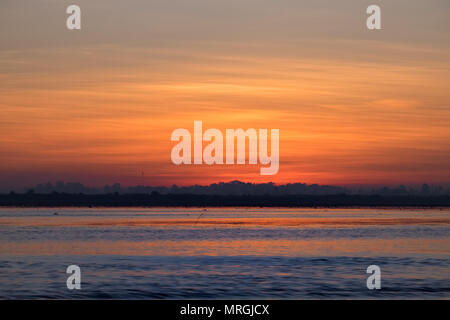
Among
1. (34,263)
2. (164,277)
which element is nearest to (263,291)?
(164,277)

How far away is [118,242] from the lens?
172 feet

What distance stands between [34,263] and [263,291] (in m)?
16.0

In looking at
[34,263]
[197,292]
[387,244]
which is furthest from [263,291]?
[387,244]

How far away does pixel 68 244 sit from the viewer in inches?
1928

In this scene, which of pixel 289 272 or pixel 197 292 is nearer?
pixel 197 292

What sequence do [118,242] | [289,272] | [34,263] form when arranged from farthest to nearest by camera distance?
[118,242] < [34,263] < [289,272]

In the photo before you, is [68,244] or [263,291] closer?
[263,291]

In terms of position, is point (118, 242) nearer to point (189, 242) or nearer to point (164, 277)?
point (189, 242)
